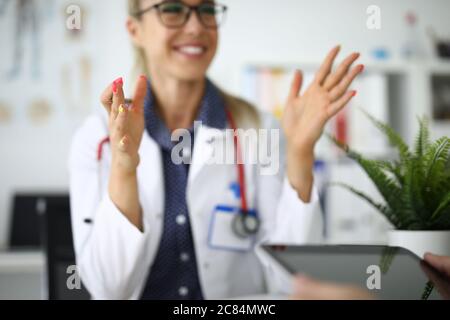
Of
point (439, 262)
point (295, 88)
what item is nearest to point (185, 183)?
point (295, 88)

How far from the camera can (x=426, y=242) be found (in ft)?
2.17

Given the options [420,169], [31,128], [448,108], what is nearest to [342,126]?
[448,108]

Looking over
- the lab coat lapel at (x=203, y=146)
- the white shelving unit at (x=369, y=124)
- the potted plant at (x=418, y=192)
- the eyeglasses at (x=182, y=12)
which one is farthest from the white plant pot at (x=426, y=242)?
the white shelving unit at (x=369, y=124)

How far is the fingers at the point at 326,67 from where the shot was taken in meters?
0.79

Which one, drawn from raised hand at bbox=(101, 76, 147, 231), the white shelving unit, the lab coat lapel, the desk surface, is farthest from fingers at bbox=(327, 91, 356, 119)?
the white shelving unit

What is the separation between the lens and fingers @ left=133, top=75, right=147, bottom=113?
610 mm

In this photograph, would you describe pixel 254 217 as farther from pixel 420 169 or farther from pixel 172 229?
pixel 420 169

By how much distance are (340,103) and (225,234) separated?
15.5 inches

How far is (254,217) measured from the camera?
1.06 meters

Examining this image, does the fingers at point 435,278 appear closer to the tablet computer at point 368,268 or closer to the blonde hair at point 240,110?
the tablet computer at point 368,268

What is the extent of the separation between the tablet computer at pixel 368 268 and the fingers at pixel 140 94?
25 centimetres

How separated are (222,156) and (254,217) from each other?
0.15 metres

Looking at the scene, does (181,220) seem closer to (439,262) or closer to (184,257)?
(184,257)

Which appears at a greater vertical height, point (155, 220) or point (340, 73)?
point (340, 73)
